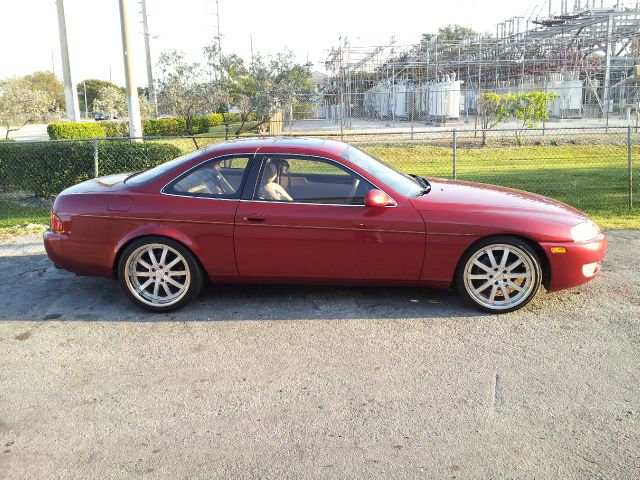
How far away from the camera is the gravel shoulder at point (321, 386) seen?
9.61 ft

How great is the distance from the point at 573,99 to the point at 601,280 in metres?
36.3

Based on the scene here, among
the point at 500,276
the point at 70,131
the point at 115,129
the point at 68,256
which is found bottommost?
the point at 500,276

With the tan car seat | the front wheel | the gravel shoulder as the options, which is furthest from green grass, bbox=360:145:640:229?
the tan car seat

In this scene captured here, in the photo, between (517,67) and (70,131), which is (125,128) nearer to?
(70,131)

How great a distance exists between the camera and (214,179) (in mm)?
5059

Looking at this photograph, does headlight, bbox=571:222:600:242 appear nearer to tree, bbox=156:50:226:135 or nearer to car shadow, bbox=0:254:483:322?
car shadow, bbox=0:254:483:322

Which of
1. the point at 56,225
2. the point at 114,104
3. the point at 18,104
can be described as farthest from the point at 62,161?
the point at 114,104

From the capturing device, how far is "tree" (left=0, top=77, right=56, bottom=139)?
58.9ft

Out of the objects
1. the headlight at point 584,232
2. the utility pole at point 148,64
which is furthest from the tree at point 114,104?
the headlight at point 584,232

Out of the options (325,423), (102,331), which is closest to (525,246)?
(325,423)

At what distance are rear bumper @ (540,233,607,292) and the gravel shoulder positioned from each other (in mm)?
260

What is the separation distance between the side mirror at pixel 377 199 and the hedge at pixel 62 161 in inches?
282

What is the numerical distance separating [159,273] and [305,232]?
4.37 ft

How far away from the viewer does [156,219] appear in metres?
4.89
